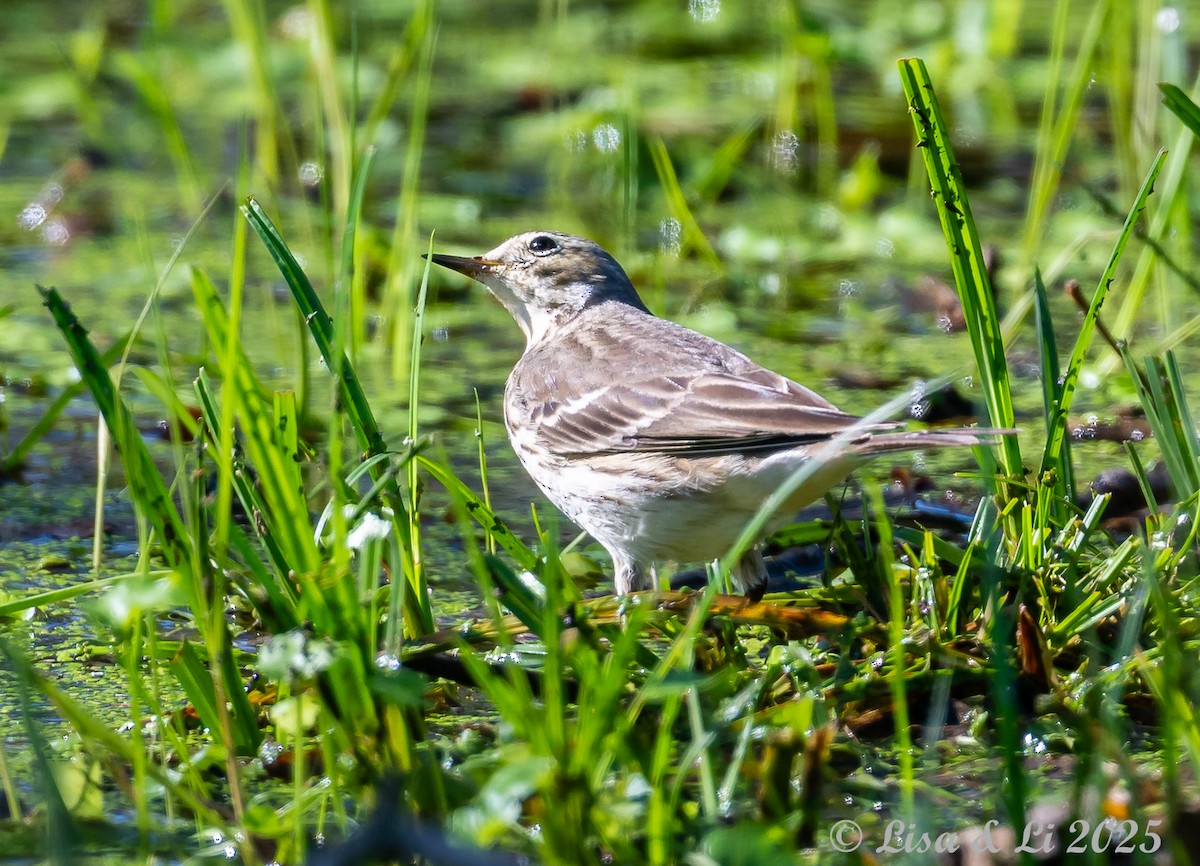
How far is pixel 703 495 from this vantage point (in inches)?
166

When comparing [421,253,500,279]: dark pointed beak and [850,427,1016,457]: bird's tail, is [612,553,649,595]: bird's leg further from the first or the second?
[421,253,500,279]: dark pointed beak

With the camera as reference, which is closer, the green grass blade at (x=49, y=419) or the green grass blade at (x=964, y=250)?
the green grass blade at (x=964, y=250)

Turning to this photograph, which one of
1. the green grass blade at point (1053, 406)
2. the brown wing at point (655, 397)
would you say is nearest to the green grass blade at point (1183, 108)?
the green grass blade at point (1053, 406)

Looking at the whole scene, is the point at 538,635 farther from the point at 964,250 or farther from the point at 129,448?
the point at 964,250

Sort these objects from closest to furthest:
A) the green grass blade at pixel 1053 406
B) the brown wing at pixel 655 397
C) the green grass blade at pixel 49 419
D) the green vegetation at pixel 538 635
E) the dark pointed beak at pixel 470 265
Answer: the green vegetation at pixel 538 635 → the green grass blade at pixel 1053 406 → the brown wing at pixel 655 397 → the green grass blade at pixel 49 419 → the dark pointed beak at pixel 470 265

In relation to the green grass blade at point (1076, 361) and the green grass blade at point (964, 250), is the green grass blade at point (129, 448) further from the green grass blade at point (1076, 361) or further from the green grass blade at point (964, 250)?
the green grass blade at point (1076, 361)

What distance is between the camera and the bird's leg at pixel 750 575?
4453mm

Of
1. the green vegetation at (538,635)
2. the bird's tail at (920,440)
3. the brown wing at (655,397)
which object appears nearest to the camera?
the green vegetation at (538,635)

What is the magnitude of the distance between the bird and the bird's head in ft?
0.99

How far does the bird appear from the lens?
4000 millimetres

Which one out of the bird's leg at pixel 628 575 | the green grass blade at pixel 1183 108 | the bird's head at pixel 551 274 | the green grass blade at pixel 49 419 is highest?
the green grass blade at pixel 1183 108

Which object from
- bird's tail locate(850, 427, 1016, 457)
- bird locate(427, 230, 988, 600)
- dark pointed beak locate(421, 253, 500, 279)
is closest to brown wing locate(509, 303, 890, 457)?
bird locate(427, 230, 988, 600)

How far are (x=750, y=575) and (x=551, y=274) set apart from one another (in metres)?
1.86

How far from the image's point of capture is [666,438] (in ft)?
14.3
